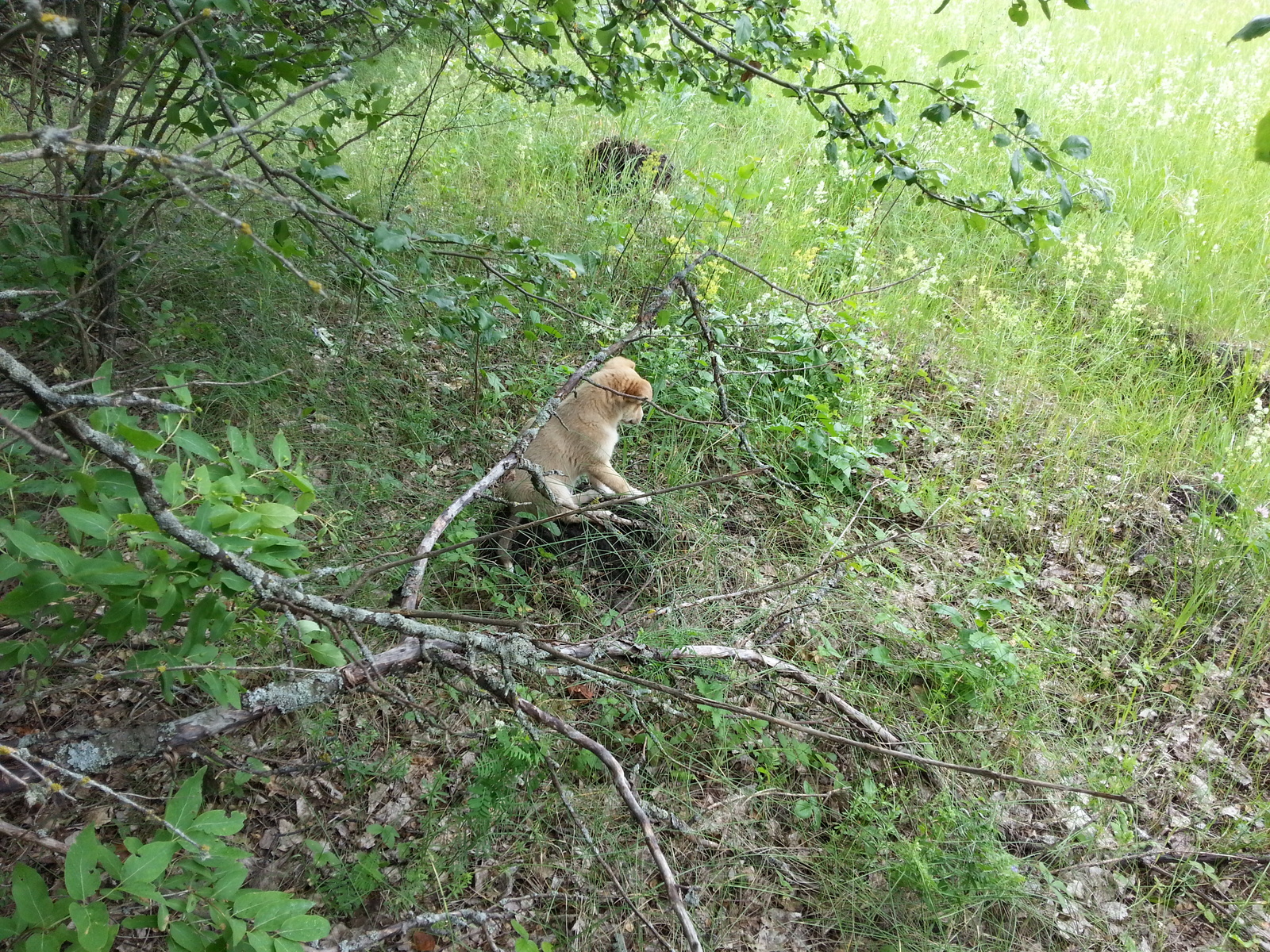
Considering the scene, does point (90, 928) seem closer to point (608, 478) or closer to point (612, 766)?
point (612, 766)

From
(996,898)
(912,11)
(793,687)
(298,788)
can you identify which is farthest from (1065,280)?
(298,788)

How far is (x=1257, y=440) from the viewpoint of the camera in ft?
14.8

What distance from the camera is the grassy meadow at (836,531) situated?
2613 millimetres

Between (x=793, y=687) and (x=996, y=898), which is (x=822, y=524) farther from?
(x=996, y=898)

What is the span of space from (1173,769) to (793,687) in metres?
1.71

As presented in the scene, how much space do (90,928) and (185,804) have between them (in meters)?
0.30

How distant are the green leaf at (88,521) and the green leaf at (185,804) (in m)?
0.58

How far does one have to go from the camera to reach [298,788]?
263 cm

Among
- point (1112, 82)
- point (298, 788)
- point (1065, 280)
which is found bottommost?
point (298, 788)

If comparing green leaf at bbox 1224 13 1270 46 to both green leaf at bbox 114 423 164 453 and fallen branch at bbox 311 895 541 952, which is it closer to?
green leaf at bbox 114 423 164 453

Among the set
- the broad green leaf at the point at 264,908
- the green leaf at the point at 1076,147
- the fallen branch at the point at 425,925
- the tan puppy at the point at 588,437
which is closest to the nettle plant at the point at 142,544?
the broad green leaf at the point at 264,908

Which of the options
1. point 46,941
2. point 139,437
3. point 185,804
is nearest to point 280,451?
point 139,437

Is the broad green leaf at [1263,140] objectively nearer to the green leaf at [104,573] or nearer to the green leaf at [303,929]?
the green leaf at [104,573]

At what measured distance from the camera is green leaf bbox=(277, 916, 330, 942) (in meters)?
1.54
